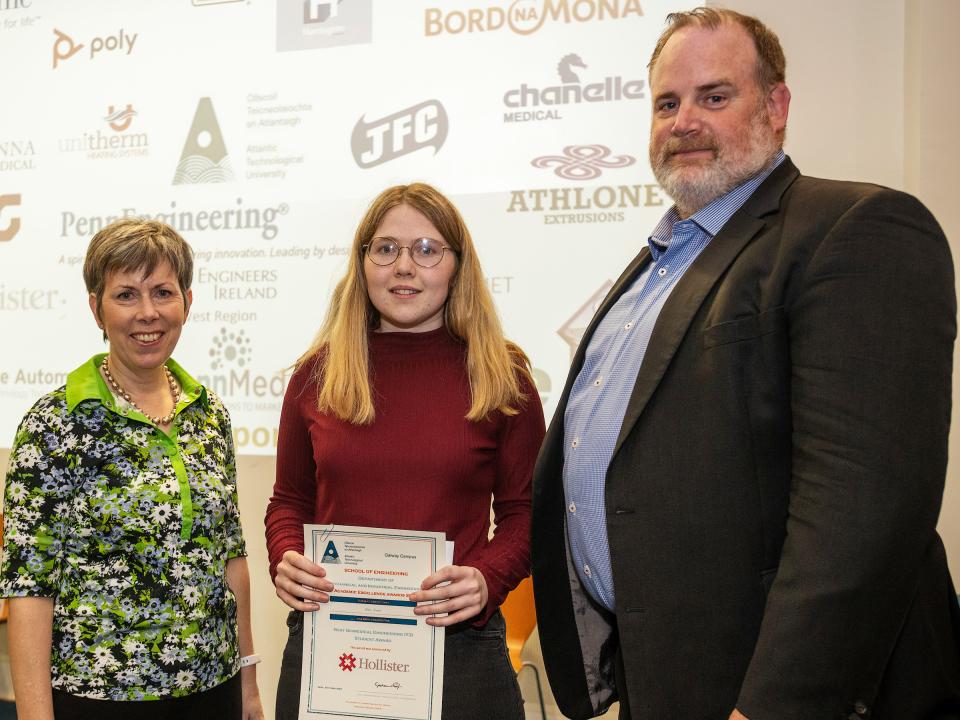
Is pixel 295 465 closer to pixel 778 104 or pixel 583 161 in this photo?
pixel 778 104

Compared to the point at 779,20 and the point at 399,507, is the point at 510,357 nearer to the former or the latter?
the point at 399,507

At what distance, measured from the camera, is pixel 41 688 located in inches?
72.4

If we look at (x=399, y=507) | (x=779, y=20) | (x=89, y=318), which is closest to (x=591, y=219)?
(x=779, y=20)

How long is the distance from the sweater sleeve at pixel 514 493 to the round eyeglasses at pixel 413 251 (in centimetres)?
36

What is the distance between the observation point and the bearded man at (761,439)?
1.23m

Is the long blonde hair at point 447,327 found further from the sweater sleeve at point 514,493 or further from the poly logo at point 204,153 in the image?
the poly logo at point 204,153

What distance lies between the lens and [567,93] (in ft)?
11.2

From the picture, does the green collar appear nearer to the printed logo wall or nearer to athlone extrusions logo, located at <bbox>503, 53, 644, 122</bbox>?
the printed logo wall

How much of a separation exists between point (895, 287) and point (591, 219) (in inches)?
88.5

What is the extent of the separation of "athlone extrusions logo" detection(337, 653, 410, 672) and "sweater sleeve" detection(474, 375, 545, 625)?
22 centimetres

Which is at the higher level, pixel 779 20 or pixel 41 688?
pixel 779 20

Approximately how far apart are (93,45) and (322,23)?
1.20 m

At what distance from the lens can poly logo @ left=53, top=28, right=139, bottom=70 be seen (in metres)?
3.99

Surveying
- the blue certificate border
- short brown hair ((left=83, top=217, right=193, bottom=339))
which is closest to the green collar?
short brown hair ((left=83, top=217, right=193, bottom=339))
